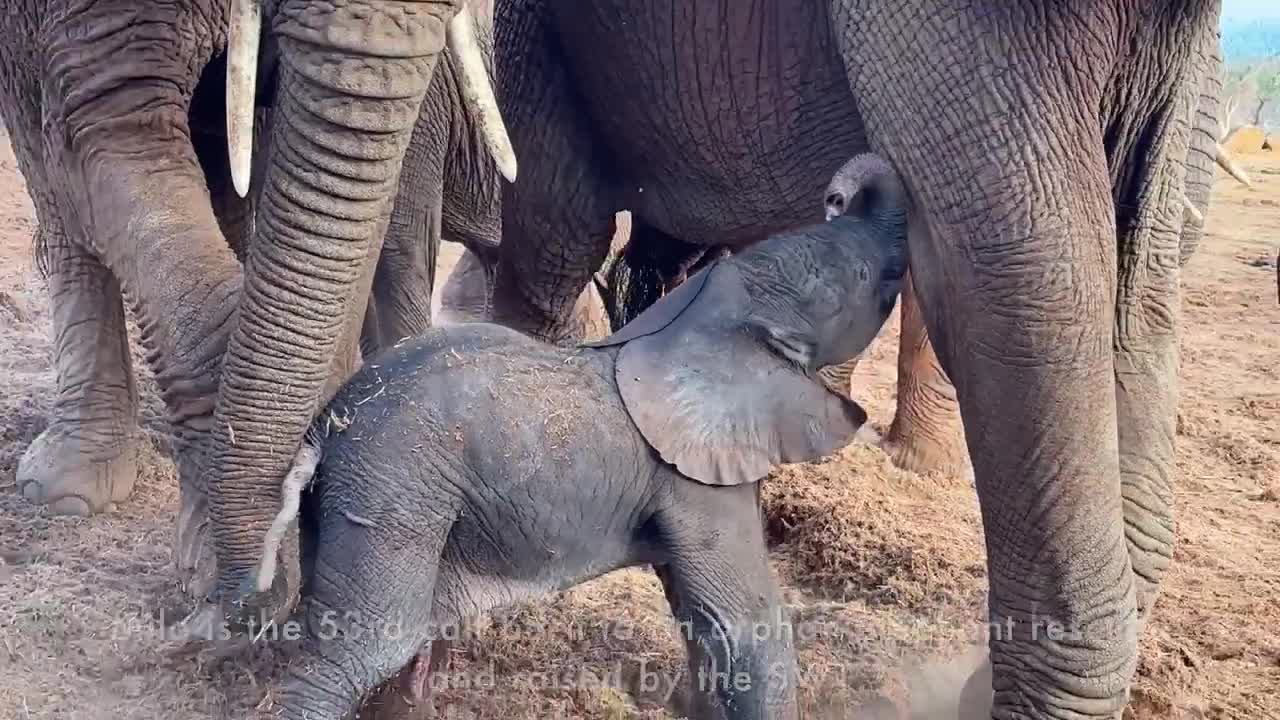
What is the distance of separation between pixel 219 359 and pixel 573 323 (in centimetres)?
190

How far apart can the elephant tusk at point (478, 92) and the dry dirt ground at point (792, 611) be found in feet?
3.36

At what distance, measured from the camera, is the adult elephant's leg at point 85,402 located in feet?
11.4

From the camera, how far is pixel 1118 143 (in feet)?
7.55

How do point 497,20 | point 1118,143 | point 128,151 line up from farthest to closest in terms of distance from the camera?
1. point 497,20
2. point 128,151
3. point 1118,143

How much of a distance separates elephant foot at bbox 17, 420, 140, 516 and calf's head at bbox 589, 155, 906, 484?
178cm

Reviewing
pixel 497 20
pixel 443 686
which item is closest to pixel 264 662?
pixel 443 686

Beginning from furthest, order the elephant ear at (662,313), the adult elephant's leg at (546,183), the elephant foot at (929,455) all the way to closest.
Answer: the elephant foot at (929,455) → the adult elephant's leg at (546,183) → the elephant ear at (662,313)

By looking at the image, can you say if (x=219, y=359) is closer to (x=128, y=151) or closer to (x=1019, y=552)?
(x=128, y=151)

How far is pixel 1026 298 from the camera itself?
2.13 meters

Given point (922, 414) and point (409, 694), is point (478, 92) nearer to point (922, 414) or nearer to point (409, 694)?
point (409, 694)

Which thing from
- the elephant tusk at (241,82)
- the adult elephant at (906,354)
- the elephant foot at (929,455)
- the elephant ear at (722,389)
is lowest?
the elephant foot at (929,455)

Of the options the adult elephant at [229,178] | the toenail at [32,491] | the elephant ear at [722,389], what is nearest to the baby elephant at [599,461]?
the elephant ear at [722,389]

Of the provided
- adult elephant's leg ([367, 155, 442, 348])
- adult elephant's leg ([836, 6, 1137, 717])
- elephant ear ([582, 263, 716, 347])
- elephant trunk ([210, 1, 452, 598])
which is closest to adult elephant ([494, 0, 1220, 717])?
adult elephant's leg ([836, 6, 1137, 717])

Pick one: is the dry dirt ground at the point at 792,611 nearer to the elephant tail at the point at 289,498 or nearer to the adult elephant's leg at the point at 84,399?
the adult elephant's leg at the point at 84,399
